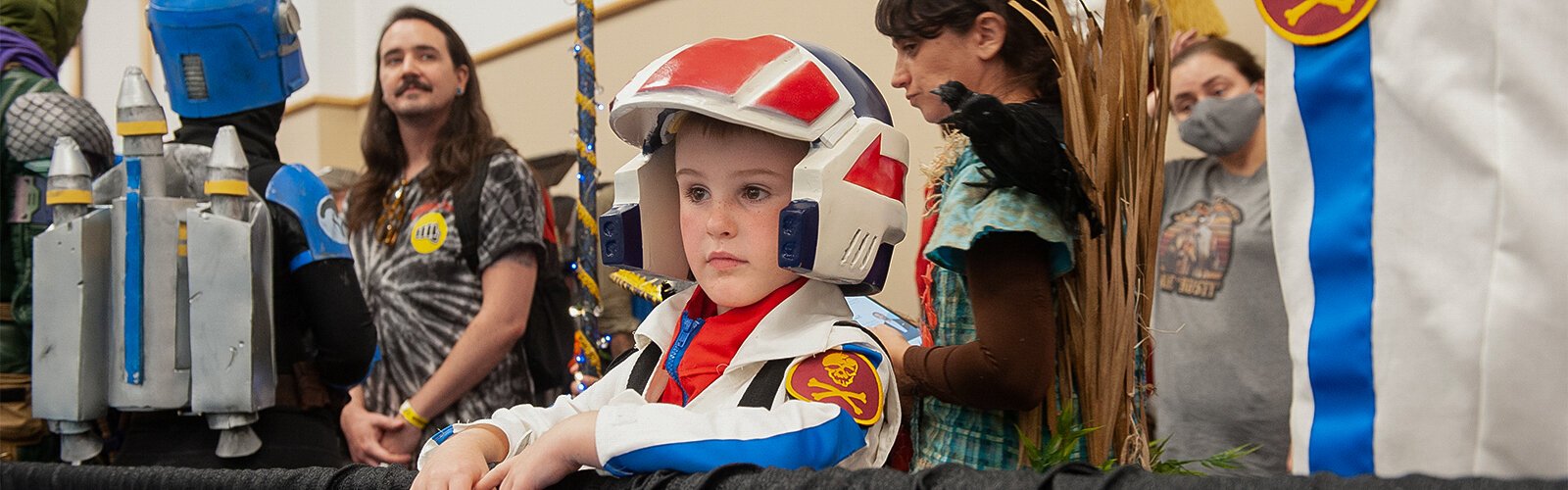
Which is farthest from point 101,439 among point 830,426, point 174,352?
point 830,426

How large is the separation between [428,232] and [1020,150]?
5.15 feet

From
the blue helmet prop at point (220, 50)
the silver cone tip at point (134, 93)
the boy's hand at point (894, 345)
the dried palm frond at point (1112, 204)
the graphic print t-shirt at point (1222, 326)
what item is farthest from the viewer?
the graphic print t-shirt at point (1222, 326)

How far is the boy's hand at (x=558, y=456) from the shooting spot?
1.06 metres

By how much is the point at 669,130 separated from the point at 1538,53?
2.78 feet

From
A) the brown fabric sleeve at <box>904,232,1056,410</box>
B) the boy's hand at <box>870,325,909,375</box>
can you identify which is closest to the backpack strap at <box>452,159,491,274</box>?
the boy's hand at <box>870,325,909,375</box>

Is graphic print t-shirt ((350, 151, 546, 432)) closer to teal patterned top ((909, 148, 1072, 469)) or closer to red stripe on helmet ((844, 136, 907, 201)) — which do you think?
teal patterned top ((909, 148, 1072, 469))

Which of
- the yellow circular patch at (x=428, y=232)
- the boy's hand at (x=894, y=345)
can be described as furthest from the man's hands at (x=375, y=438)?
the boy's hand at (x=894, y=345)

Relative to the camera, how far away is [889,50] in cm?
288

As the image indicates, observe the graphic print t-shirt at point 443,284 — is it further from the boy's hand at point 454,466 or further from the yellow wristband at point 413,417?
the boy's hand at point 454,466

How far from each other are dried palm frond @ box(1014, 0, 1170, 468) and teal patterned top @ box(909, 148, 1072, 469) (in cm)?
5

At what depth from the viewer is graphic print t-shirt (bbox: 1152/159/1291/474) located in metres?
2.39

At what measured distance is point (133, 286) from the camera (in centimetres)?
191

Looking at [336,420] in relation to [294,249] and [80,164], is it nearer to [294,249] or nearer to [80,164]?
[294,249]

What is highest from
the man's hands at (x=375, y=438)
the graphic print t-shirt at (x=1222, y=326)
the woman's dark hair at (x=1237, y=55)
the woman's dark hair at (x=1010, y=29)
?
the woman's dark hair at (x=1237, y=55)
